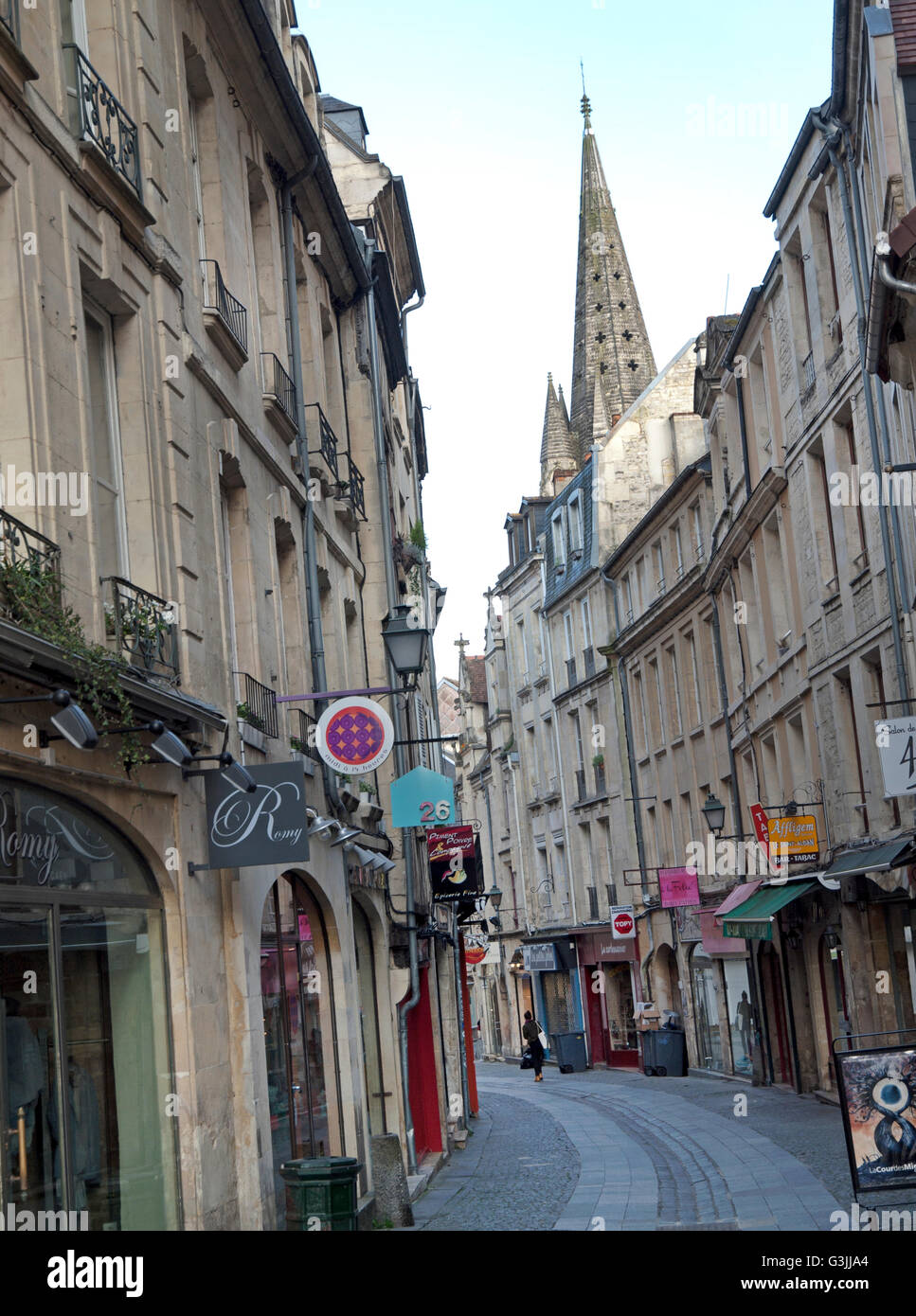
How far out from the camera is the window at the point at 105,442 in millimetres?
9820

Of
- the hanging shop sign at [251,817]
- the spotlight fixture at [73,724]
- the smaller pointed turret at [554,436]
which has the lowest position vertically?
the hanging shop sign at [251,817]

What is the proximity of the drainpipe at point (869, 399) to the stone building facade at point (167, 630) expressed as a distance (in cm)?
647

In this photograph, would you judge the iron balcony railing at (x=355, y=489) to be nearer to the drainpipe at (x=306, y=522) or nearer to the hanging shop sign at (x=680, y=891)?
the drainpipe at (x=306, y=522)

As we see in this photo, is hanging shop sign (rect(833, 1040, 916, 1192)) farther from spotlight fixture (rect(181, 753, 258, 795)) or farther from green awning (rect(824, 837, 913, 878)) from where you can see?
green awning (rect(824, 837, 913, 878))

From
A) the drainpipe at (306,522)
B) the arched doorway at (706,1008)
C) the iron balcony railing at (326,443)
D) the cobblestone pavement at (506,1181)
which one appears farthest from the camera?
the arched doorway at (706,1008)

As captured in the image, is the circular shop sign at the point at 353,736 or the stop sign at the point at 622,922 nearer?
the circular shop sign at the point at 353,736

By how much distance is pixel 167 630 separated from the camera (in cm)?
1009

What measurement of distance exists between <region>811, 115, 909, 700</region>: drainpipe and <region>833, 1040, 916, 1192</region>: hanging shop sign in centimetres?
788

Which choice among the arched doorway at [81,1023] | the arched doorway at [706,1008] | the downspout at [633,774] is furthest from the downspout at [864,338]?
the downspout at [633,774]

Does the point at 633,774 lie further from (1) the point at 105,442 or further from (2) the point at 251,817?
(1) the point at 105,442

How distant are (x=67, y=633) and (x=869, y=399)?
44.0 ft

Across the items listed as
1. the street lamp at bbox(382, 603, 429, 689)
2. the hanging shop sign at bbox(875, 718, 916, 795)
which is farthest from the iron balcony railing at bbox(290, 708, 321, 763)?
the hanging shop sign at bbox(875, 718, 916, 795)

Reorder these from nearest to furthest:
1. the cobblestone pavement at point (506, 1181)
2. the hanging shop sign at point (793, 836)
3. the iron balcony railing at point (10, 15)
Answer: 1. the iron balcony railing at point (10, 15)
2. the cobblestone pavement at point (506, 1181)
3. the hanging shop sign at point (793, 836)

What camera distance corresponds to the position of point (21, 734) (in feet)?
25.0
